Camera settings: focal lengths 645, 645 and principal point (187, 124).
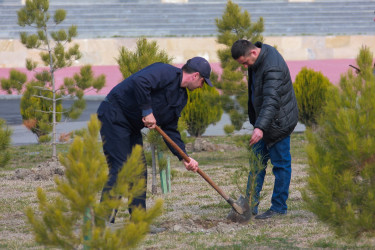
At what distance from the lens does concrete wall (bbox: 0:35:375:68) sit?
22.7m

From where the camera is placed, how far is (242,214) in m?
5.64

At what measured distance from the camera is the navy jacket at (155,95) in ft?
16.5

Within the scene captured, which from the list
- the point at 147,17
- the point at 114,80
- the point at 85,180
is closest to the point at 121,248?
the point at 85,180

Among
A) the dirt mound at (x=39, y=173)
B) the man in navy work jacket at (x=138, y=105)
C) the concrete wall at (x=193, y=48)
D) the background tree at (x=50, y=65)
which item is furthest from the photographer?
the concrete wall at (x=193, y=48)

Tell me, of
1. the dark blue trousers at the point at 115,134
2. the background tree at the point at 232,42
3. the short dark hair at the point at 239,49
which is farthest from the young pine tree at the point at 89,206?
the background tree at the point at 232,42

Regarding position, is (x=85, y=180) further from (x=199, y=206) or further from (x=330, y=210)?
Answer: (x=199, y=206)

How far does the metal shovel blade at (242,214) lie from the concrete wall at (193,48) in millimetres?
16784

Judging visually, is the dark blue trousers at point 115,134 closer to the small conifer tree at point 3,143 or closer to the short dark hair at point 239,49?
the short dark hair at point 239,49

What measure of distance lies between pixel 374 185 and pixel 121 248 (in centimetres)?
160

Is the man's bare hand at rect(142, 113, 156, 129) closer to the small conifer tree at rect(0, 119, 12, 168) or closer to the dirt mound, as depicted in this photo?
the small conifer tree at rect(0, 119, 12, 168)

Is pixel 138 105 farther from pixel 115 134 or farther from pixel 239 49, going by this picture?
pixel 239 49

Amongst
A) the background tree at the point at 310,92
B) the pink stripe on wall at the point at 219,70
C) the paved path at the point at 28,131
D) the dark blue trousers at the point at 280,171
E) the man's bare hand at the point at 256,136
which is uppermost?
the man's bare hand at the point at 256,136

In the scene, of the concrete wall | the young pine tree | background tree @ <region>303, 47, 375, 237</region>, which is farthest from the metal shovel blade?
the concrete wall

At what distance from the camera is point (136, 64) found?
716cm
